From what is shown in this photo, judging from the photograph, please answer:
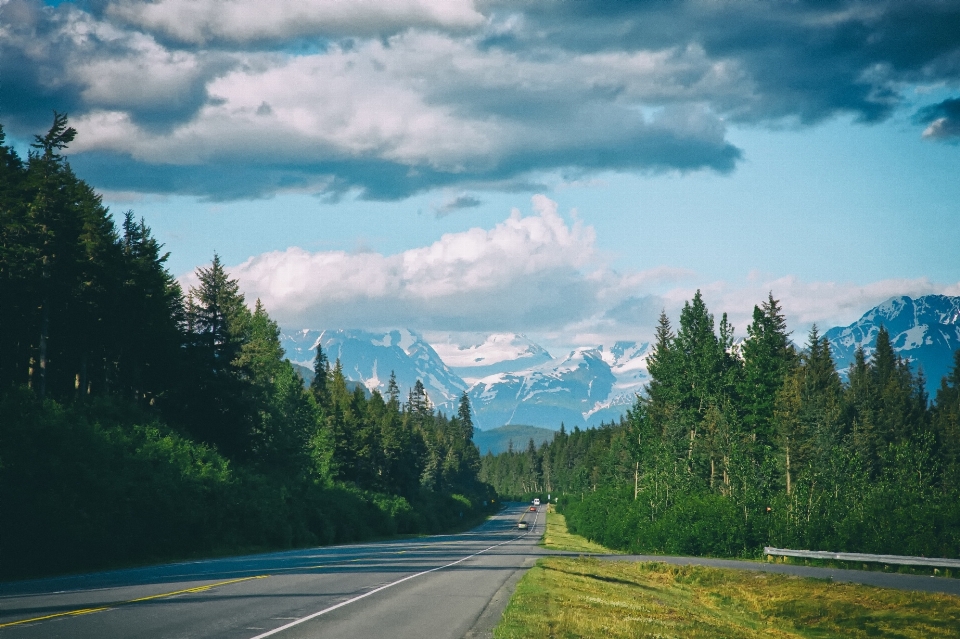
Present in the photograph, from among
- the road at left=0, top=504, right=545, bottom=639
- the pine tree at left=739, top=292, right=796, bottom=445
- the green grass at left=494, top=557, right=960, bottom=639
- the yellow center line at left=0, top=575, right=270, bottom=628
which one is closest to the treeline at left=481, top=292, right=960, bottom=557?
the pine tree at left=739, top=292, right=796, bottom=445

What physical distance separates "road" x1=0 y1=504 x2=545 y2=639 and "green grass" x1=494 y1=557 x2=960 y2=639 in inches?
56.2

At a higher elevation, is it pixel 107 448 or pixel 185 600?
pixel 107 448

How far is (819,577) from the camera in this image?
111ft

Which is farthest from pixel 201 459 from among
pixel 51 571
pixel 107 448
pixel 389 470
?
pixel 389 470

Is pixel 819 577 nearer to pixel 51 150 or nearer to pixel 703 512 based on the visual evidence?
pixel 703 512

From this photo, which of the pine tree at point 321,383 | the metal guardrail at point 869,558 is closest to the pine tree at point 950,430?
the metal guardrail at point 869,558

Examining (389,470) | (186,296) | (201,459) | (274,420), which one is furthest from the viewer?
(389,470)

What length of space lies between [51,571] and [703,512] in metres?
42.3

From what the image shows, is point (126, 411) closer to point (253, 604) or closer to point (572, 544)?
point (253, 604)

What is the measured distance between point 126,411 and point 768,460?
4459 cm

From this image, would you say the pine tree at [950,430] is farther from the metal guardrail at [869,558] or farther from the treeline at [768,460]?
the metal guardrail at [869,558]

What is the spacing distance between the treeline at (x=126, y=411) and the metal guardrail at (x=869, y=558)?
3128 cm

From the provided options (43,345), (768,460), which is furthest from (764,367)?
(43,345)

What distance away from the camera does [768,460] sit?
60.5 m
